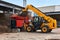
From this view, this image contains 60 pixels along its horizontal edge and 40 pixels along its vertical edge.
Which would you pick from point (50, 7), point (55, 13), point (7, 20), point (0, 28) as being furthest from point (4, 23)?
point (50, 7)

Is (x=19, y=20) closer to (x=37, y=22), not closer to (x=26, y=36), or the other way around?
(x=37, y=22)

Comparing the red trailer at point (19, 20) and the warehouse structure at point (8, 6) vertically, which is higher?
the warehouse structure at point (8, 6)

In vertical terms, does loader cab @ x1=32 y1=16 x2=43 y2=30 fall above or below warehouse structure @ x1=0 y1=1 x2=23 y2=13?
below

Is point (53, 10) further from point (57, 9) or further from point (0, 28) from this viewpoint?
point (0, 28)

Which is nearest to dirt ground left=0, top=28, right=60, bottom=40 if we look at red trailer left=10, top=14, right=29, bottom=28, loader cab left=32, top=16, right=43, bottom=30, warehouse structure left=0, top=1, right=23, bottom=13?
loader cab left=32, top=16, right=43, bottom=30

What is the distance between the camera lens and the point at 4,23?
37.7m

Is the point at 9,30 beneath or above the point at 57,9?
beneath

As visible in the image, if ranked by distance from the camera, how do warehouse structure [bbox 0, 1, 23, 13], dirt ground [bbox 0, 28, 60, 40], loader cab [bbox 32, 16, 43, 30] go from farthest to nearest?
warehouse structure [bbox 0, 1, 23, 13] → loader cab [bbox 32, 16, 43, 30] → dirt ground [bbox 0, 28, 60, 40]

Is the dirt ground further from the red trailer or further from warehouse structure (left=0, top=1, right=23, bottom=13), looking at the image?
warehouse structure (left=0, top=1, right=23, bottom=13)

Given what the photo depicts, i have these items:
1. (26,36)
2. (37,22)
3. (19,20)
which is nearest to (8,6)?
(19,20)

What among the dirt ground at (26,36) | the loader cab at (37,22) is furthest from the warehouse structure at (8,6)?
the dirt ground at (26,36)

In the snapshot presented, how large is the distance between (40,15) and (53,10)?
31.9m

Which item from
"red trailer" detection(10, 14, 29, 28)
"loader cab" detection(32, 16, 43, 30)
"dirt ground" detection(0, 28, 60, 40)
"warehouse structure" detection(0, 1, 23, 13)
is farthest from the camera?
"warehouse structure" detection(0, 1, 23, 13)

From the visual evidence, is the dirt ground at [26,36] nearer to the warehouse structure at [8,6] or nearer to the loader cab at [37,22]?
the loader cab at [37,22]
